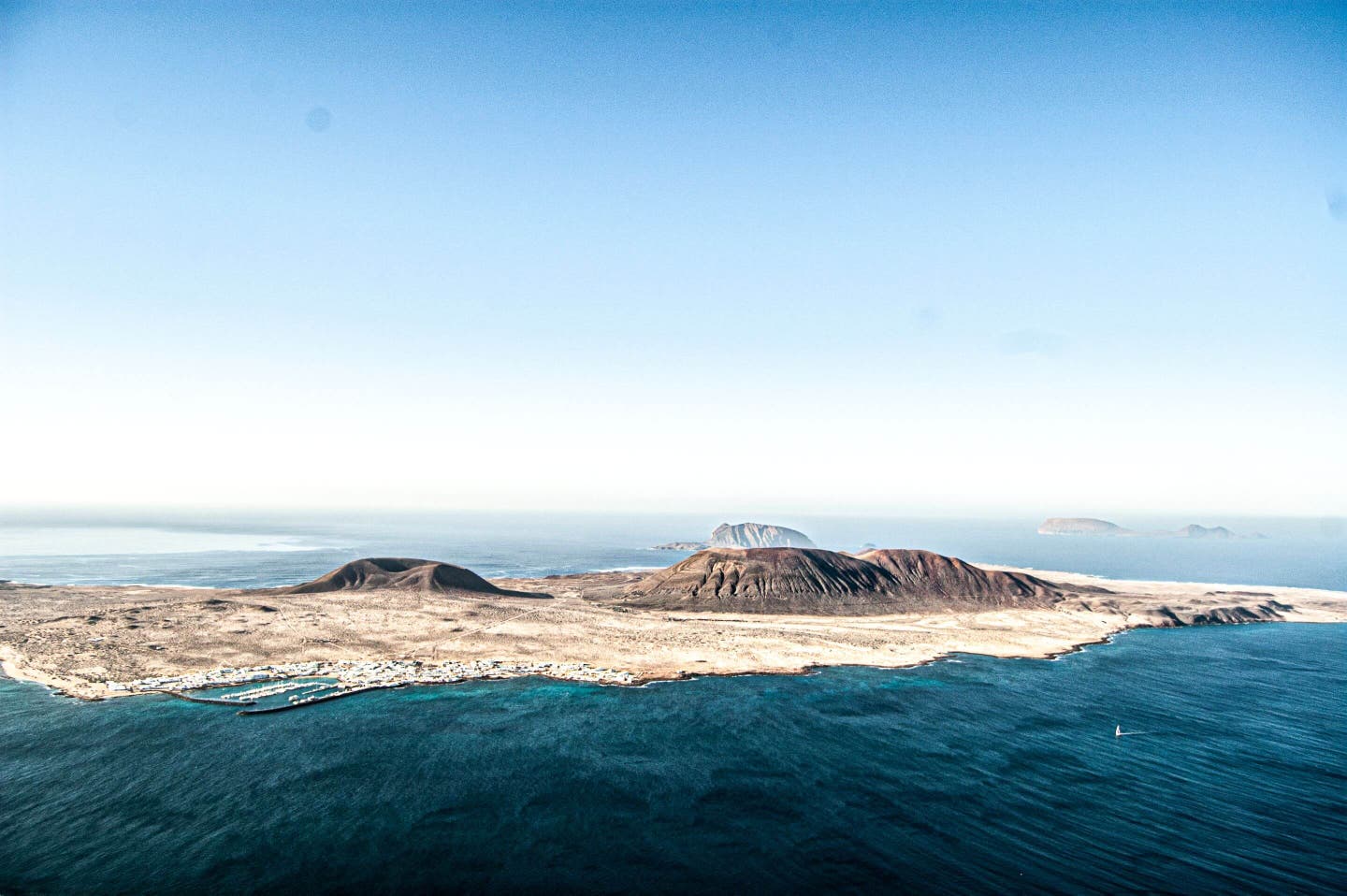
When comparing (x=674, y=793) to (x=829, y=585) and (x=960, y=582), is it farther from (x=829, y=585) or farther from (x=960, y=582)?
(x=960, y=582)

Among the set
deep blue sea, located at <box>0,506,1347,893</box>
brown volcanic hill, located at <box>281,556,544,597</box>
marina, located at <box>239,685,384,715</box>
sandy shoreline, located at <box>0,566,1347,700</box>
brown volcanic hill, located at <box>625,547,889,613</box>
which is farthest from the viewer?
brown volcanic hill, located at <box>281,556,544,597</box>

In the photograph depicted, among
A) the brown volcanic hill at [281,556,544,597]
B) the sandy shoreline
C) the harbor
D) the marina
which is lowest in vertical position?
the marina

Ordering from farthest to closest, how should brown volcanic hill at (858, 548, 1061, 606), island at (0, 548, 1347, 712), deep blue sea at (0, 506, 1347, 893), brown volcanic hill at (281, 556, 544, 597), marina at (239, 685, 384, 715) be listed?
1. brown volcanic hill at (858, 548, 1061, 606)
2. brown volcanic hill at (281, 556, 544, 597)
3. island at (0, 548, 1347, 712)
4. marina at (239, 685, 384, 715)
5. deep blue sea at (0, 506, 1347, 893)

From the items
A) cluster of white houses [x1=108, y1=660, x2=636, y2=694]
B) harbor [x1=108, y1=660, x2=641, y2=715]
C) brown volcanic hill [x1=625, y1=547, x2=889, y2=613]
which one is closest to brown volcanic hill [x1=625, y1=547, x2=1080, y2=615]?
brown volcanic hill [x1=625, y1=547, x2=889, y2=613]

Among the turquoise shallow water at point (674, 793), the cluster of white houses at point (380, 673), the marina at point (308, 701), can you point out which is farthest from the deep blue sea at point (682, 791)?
the cluster of white houses at point (380, 673)

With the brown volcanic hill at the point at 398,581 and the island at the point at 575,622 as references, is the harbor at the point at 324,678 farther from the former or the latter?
the brown volcanic hill at the point at 398,581

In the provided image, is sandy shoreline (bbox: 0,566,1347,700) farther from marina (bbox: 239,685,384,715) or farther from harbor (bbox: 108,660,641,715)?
marina (bbox: 239,685,384,715)

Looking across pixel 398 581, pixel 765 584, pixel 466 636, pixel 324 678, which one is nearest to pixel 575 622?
pixel 466 636
